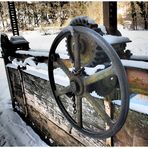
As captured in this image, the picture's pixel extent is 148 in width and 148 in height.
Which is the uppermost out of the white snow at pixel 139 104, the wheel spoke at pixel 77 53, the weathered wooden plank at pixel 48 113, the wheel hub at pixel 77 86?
the wheel spoke at pixel 77 53

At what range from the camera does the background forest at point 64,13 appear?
490 inches

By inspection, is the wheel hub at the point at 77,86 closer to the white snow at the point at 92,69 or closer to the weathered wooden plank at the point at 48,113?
the white snow at the point at 92,69

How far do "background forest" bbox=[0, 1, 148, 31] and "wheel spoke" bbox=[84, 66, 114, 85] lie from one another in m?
8.80

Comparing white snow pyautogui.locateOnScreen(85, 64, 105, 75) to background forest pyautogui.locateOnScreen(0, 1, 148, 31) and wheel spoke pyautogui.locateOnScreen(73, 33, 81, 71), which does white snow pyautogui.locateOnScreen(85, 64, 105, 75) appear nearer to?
wheel spoke pyautogui.locateOnScreen(73, 33, 81, 71)

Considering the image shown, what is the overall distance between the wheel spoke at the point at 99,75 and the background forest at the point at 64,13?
8805 mm

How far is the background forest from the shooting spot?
1244 cm

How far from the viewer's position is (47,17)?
17812 millimetres

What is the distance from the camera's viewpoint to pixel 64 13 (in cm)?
1593

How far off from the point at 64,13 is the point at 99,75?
14.6 m

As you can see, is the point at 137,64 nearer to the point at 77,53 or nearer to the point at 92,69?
the point at 92,69

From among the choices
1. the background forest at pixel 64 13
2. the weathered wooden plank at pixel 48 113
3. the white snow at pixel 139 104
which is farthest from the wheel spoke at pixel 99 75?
the background forest at pixel 64 13

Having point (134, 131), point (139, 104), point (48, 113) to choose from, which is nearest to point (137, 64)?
point (139, 104)

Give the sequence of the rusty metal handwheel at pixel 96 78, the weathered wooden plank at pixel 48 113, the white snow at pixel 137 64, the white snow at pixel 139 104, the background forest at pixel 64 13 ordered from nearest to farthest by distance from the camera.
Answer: the rusty metal handwheel at pixel 96 78
the white snow at pixel 137 64
the white snow at pixel 139 104
the weathered wooden plank at pixel 48 113
the background forest at pixel 64 13

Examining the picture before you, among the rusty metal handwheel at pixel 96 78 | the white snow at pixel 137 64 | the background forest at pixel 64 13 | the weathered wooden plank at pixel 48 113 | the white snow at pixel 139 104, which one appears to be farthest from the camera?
the background forest at pixel 64 13
